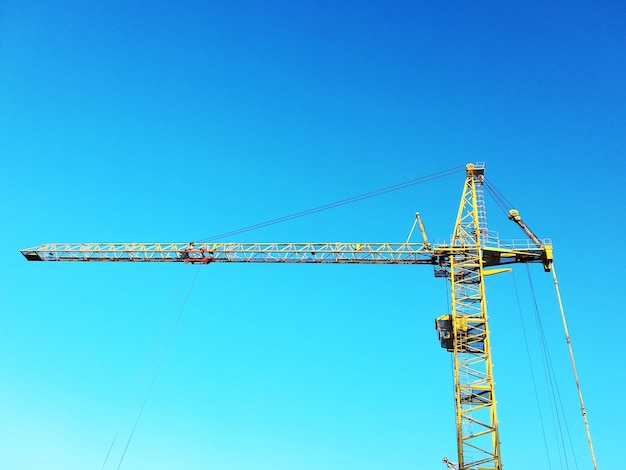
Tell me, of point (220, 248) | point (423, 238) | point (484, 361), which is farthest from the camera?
point (220, 248)

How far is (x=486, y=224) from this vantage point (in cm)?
5788

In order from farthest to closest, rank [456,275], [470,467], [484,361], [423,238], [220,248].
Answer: [220,248] → [423,238] → [456,275] → [484,361] → [470,467]

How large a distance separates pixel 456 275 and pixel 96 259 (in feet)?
131

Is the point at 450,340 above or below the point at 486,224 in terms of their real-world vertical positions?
below

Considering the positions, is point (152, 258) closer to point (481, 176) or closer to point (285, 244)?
point (285, 244)

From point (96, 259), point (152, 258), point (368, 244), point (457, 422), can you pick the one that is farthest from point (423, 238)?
point (96, 259)

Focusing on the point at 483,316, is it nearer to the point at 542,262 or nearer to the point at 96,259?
the point at 542,262

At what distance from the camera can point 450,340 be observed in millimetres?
52750

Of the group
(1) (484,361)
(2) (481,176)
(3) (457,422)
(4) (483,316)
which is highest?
(2) (481,176)

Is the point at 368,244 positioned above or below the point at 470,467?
above

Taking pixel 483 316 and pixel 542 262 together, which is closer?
pixel 483 316

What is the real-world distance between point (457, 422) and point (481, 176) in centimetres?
2484

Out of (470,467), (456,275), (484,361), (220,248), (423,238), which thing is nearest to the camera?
(470,467)

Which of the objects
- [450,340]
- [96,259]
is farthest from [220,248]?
[450,340]
